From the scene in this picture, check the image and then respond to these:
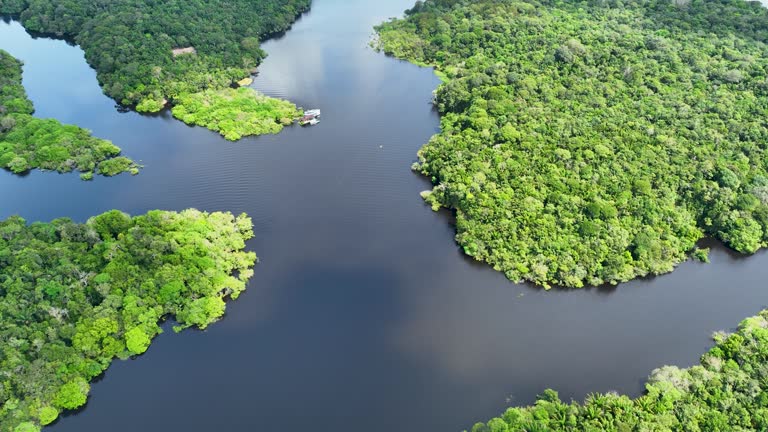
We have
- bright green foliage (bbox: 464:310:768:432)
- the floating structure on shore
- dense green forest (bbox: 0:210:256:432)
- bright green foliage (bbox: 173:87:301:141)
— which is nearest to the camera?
bright green foliage (bbox: 464:310:768:432)

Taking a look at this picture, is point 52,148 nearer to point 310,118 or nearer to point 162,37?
point 162,37

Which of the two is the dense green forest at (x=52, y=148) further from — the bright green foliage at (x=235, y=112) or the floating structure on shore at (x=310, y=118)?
the floating structure on shore at (x=310, y=118)

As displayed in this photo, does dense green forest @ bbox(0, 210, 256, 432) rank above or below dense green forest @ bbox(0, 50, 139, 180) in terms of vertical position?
below

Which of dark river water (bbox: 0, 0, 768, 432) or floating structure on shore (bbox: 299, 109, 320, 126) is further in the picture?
floating structure on shore (bbox: 299, 109, 320, 126)

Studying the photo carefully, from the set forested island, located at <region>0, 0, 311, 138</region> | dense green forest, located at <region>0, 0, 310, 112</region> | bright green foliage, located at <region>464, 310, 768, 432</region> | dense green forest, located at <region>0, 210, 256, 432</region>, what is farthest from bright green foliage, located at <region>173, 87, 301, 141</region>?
bright green foliage, located at <region>464, 310, 768, 432</region>

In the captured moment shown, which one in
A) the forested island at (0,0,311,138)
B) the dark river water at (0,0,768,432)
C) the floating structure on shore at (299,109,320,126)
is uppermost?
the forested island at (0,0,311,138)

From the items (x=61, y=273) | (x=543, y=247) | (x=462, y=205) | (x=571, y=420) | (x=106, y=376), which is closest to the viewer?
(x=571, y=420)

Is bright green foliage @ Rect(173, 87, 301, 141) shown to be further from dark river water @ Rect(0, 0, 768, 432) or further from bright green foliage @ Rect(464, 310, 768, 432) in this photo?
bright green foliage @ Rect(464, 310, 768, 432)

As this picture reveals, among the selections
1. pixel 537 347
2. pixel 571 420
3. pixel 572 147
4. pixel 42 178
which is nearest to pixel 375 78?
pixel 572 147

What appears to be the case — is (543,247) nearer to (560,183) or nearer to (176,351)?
(560,183)
